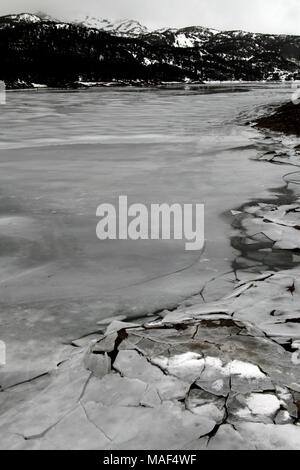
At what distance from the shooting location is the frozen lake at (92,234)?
8.91ft

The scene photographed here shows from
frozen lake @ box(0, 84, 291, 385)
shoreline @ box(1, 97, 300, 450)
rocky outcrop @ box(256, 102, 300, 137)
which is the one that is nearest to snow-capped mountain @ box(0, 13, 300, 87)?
rocky outcrop @ box(256, 102, 300, 137)

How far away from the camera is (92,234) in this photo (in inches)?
164

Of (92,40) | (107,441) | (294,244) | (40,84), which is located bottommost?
(107,441)

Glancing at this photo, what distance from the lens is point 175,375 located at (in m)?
1.99

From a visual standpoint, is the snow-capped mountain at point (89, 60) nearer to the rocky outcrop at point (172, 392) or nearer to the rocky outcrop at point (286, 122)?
the rocky outcrop at point (286, 122)

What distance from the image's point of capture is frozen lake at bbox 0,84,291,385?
8.91 ft

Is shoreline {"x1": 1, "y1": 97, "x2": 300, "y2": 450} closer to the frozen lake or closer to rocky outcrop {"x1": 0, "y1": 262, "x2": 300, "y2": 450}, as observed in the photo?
rocky outcrop {"x1": 0, "y1": 262, "x2": 300, "y2": 450}

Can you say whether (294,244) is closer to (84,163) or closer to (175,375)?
(175,375)

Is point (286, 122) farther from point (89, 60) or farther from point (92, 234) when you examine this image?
point (89, 60)

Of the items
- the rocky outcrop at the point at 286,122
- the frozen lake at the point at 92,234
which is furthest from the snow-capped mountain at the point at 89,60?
the frozen lake at the point at 92,234

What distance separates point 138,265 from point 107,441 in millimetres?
1932

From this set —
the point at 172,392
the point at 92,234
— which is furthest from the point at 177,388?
the point at 92,234

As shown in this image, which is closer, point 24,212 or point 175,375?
point 175,375

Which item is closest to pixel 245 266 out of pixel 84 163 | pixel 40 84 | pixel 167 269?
pixel 167 269
